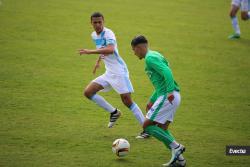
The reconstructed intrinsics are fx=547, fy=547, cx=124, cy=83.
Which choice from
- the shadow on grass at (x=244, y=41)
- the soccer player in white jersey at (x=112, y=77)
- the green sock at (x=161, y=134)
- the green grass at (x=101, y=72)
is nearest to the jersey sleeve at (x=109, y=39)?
the soccer player in white jersey at (x=112, y=77)

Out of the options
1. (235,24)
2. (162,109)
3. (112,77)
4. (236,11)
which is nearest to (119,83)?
(112,77)

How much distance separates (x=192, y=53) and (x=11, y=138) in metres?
9.72

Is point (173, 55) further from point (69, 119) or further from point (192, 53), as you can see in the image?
point (69, 119)

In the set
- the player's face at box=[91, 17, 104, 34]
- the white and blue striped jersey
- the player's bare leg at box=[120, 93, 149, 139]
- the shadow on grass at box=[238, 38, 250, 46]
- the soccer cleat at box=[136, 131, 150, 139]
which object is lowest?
the shadow on grass at box=[238, 38, 250, 46]

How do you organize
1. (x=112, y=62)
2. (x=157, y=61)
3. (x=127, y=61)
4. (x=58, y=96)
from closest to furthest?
(x=157, y=61) → (x=112, y=62) → (x=58, y=96) → (x=127, y=61)

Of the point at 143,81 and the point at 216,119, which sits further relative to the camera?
the point at 143,81

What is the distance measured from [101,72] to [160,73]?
24.8 feet

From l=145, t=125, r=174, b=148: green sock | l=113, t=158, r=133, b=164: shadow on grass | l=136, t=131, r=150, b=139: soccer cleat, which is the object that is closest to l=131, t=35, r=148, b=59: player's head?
l=145, t=125, r=174, b=148: green sock

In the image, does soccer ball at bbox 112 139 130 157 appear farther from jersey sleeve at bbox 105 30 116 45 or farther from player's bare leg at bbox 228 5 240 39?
player's bare leg at bbox 228 5 240 39

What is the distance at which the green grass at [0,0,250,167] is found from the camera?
10.0 m

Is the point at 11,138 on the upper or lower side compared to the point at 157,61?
lower

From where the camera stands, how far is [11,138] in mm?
10391

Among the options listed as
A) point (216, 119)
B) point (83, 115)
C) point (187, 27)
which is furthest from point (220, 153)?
point (187, 27)

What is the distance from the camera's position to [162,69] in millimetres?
8836
